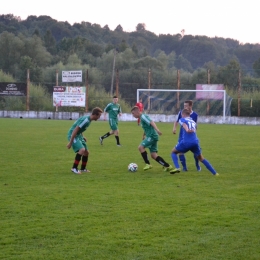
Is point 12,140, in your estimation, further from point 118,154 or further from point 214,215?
point 214,215

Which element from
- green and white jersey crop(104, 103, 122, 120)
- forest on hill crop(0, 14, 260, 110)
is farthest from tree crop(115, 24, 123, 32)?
green and white jersey crop(104, 103, 122, 120)

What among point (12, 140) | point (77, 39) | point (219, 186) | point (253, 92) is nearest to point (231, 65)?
point (253, 92)

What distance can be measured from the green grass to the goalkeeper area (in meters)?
24.0

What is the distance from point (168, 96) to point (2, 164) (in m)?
27.2

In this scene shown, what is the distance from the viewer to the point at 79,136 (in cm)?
1238

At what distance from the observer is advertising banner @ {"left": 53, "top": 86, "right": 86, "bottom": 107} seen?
41700mm

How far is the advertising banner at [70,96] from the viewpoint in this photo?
1642 inches

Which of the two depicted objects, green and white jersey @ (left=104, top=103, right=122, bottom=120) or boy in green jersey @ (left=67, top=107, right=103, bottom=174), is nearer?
boy in green jersey @ (left=67, top=107, right=103, bottom=174)

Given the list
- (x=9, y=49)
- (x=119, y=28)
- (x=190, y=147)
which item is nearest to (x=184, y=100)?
(x=190, y=147)

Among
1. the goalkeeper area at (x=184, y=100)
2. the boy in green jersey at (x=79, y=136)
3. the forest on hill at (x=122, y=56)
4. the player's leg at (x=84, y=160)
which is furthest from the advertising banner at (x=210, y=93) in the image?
the boy in green jersey at (x=79, y=136)

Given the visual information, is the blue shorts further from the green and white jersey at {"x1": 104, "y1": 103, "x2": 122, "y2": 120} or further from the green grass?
the green and white jersey at {"x1": 104, "y1": 103, "x2": 122, "y2": 120}

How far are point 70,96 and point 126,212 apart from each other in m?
34.4

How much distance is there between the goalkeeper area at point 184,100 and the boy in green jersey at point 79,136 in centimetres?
2578

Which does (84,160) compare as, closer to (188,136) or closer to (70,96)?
(188,136)
